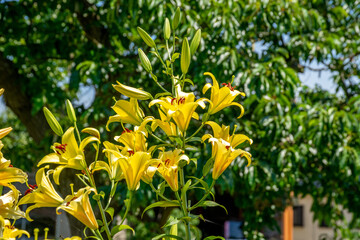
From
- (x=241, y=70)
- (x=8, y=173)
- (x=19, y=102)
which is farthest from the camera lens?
(x=19, y=102)

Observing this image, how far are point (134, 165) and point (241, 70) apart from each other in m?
1.66

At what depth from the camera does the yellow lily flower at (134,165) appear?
23.0 inches

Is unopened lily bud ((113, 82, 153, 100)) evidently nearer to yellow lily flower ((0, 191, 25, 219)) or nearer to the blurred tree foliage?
yellow lily flower ((0, 191, 25, 219))

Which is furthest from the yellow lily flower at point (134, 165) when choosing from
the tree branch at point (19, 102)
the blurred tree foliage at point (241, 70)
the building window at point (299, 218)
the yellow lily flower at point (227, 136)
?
the building window at point (299, 218)

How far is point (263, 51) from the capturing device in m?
2.63

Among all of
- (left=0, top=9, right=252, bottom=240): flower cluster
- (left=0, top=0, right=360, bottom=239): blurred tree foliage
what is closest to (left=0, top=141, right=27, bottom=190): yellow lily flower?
(left=0, top=9, right=252, bottom=240): flower cluster

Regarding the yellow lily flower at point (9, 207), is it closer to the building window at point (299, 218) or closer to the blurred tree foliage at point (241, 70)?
the blurred tree foliage at point (241, 70)

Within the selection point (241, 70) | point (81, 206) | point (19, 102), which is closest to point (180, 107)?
point (81, 206)

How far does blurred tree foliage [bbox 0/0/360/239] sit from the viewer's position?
218cm

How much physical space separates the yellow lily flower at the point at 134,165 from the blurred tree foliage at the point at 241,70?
133 centimetres

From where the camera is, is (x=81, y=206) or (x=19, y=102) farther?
(x=19, y=102)

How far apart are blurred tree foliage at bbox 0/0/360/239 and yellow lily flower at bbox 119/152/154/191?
1.33m

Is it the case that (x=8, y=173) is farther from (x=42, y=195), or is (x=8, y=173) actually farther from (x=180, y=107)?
(x=180, y=107)

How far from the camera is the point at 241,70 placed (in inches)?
86.0
